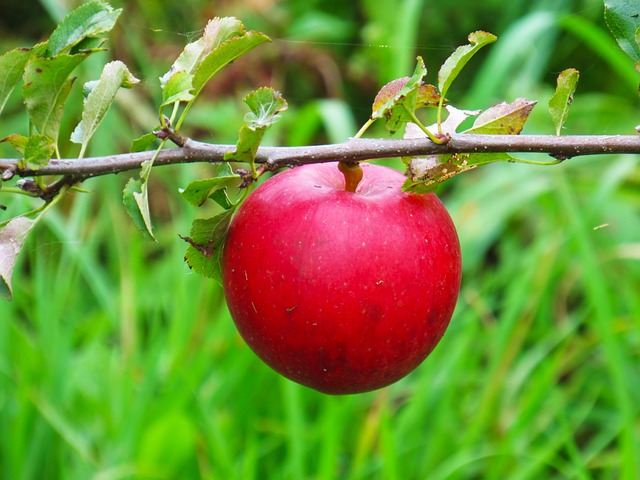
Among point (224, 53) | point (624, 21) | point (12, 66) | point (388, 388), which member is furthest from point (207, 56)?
point (388, 388)

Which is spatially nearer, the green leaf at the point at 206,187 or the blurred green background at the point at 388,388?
the green leaf at the point at 206,187

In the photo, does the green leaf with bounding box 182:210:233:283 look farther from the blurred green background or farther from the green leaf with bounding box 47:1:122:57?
the blurred green background

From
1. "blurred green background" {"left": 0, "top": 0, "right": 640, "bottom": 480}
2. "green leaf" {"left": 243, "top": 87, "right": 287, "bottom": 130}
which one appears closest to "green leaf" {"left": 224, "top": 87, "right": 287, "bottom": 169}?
"green leaf" {"left": 243, "top": 87, "right": 287, "bottom": 130}

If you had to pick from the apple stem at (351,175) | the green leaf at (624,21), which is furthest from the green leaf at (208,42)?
the green leaf at (624,21)

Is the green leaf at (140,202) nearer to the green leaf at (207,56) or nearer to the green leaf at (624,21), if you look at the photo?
the green leaf at (207,56)

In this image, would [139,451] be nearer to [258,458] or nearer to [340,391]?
[258,458]

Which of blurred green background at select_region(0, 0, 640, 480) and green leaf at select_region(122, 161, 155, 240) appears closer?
green leaf at select_region(122, 161, 155, 240)
